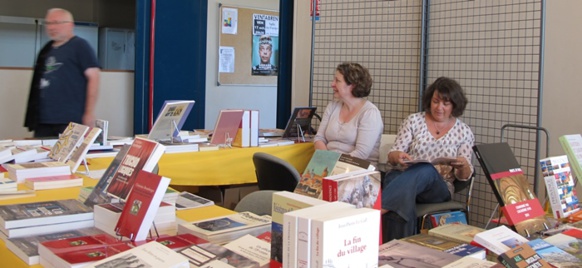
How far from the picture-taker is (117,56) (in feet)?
27.6

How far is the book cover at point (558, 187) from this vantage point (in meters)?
2.56

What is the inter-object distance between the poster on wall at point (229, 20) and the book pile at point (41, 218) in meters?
5.47

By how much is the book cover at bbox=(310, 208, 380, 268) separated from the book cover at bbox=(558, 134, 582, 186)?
1738mm

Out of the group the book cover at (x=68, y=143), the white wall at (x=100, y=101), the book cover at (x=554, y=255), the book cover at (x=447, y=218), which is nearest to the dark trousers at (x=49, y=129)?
the book cover at (x=68, y=143)

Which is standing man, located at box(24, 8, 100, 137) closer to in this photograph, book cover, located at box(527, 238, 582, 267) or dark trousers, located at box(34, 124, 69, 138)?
dark trousers, located at box(34, 124, 69, 138)

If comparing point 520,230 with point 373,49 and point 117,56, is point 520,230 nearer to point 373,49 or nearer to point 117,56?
point 373,49

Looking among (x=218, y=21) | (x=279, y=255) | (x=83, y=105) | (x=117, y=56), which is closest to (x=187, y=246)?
(x=279, y=255)

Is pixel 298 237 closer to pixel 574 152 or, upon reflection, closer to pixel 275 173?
pixel 574 152

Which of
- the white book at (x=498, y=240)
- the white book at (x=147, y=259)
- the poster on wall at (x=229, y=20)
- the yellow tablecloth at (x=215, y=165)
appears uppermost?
the poster on wall at (x=229, y=20)

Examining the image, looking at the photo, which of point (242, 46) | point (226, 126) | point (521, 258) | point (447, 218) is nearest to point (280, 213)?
point (521, 258)

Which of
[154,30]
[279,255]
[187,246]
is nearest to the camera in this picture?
[279,255]

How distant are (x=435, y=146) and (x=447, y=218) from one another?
616mm

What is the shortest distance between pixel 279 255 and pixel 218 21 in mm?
6177

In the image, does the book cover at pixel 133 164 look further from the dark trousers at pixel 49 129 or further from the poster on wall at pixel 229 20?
the poster on wall at pixel 229 20
